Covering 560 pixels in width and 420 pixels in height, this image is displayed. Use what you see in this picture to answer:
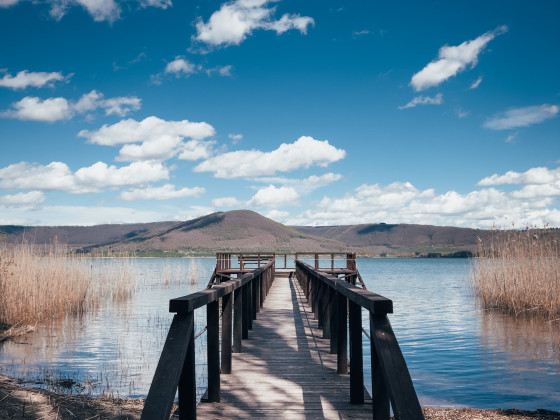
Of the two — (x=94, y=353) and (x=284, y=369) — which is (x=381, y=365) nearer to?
(x=284, y=369)

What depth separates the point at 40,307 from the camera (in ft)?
49.9

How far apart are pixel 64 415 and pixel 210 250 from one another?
523ft

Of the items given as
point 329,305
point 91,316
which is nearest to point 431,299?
point 91,316

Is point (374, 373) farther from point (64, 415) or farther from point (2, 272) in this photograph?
point (2, 272)

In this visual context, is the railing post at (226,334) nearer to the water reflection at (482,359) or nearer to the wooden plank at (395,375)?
the wooden plank at (395,375)

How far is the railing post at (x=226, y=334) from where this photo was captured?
5176 millimetres

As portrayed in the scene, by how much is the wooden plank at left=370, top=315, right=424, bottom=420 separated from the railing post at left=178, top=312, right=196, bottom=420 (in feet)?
3.88

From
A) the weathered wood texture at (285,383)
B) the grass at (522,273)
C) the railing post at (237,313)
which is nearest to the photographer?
the weathered wood texture at (285,383)

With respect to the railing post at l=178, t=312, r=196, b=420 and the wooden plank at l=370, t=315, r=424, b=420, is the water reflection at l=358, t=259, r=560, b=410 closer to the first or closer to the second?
the railing post at l=178, t=312, r=196, b=420

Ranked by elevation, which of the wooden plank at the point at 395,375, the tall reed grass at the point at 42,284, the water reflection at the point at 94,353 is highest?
the wooden plank at the point at 395,375

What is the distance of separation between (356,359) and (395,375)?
1706 millimetres

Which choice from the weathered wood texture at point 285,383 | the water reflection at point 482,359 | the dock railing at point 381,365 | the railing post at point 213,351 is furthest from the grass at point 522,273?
the railing post at point 213,351

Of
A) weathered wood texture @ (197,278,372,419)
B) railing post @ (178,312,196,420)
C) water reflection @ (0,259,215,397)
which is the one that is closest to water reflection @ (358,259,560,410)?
weathered wood texture @ (197,278,372,419)

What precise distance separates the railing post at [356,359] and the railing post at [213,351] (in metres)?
1.20
